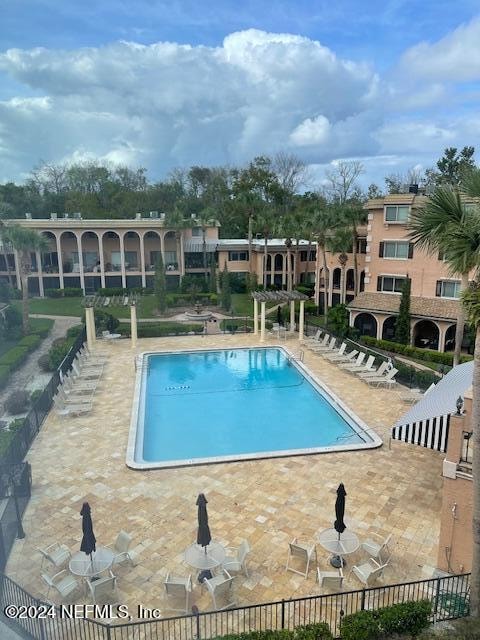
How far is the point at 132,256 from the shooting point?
176 ft

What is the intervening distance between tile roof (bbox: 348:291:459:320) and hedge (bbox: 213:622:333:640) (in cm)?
2446

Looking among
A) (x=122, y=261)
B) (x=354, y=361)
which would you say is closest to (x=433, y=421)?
(x=354, y=361)

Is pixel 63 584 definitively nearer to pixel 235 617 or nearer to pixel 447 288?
pixel 235 617

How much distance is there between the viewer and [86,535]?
9453 millimetres

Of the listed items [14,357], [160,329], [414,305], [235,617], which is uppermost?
[414,305]

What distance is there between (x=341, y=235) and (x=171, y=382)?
1981 cm

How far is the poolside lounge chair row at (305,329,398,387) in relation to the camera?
22969 millimetres

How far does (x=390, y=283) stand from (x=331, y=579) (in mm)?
27457

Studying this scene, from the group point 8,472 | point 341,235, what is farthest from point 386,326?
point 8,472

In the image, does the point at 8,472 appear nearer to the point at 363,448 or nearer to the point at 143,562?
the point at 143,562

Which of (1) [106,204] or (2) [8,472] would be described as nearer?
(2) [8,472]

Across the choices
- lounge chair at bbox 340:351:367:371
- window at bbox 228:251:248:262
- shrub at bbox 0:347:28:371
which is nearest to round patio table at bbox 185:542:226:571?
lounge chair at bbox 340:351:367:371

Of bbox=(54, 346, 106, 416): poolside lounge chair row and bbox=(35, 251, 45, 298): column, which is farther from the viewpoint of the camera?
bbox=(35, 251, 45, 298): column

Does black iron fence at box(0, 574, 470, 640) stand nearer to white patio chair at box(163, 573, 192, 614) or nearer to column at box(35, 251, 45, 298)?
white patio chair at box(163, 573, 192, 614)
